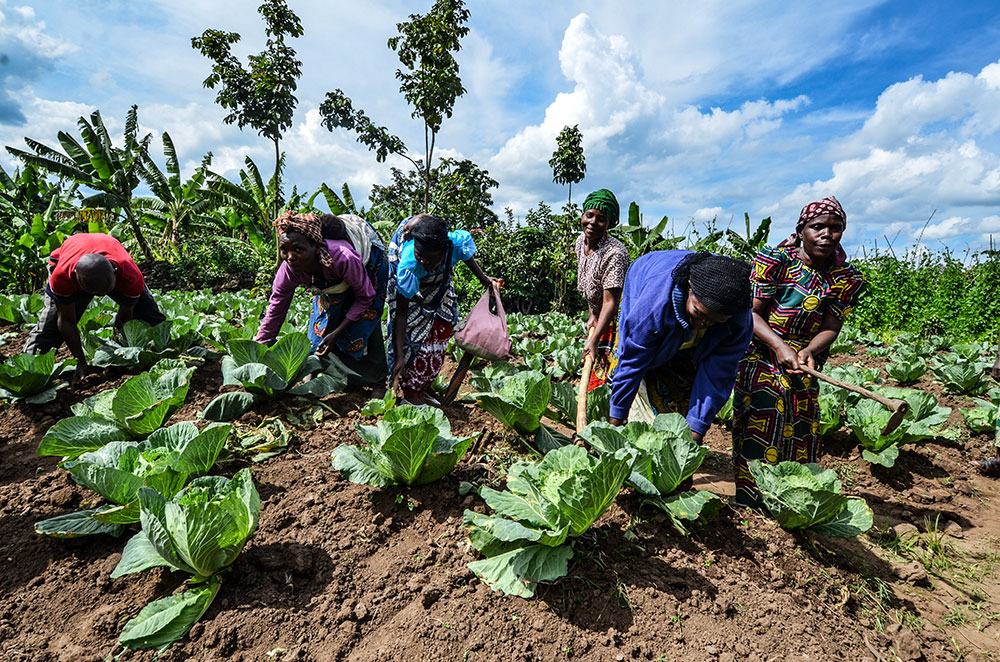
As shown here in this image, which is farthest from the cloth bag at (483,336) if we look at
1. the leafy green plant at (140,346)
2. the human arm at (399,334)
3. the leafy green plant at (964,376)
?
the leafy green plant at (964,376)

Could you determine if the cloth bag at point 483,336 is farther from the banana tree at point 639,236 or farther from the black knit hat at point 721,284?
the banana tree at point 639,236

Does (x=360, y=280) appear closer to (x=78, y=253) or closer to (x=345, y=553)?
(x=345, y=553)

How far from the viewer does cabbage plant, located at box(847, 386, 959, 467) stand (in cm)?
339

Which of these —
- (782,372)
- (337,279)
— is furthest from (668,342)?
(337,279)

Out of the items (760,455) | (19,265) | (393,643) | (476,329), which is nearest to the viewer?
(393,643)

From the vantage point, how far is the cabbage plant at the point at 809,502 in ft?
6.31

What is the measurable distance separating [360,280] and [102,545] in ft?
5.90

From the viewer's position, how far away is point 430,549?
1943mm

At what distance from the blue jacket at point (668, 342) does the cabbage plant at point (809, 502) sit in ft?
1.18

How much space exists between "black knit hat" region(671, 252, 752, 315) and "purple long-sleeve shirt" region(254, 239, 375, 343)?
201cm

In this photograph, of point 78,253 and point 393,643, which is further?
point 78,253

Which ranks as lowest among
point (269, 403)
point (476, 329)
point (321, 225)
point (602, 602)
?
point (602, 602)

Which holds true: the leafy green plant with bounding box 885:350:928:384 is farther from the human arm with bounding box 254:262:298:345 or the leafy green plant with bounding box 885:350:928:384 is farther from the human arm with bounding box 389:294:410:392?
the human arm with bounding box 254:262:298:345

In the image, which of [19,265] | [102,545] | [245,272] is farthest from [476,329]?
[245,272]
